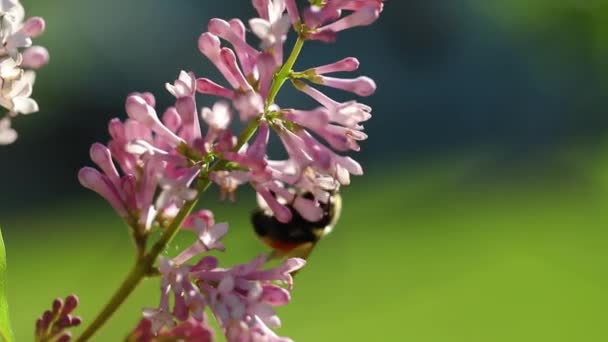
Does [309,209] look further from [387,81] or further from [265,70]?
[387,81]

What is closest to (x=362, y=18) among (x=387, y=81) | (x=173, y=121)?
(x=173, y=121)

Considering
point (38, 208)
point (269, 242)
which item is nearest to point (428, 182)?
point (38, 208)

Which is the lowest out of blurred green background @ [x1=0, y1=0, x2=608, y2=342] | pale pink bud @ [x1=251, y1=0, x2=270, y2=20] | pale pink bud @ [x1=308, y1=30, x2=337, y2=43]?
Answer: blurred green background @ [x1=0, y1=0, x2=608, y2=342]

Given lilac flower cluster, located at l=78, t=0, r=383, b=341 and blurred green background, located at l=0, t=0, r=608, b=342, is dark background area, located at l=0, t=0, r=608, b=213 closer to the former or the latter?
blurred green background, located at l=0, t=0, r=608, b=342

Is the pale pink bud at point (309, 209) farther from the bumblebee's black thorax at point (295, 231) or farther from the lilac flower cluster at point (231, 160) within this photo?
the bumblebee's black thorax at point (295, 231)

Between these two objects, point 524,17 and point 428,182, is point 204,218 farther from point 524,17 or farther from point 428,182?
point 428,182

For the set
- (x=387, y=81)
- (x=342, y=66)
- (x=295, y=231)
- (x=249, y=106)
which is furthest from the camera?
(x=387, y=81)

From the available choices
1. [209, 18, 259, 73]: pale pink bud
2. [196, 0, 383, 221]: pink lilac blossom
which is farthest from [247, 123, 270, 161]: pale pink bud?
[209, 18, 259, 73]: pale pink bud
